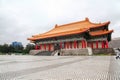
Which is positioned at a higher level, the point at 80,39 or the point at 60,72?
the point at 80,39

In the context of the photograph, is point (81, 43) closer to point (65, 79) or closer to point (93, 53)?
point (93, 53)

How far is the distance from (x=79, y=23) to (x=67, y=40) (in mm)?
8885

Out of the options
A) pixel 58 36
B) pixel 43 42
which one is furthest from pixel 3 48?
pixel 58 36

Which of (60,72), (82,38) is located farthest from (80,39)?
(60,72)

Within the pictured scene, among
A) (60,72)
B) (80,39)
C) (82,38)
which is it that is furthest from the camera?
(80,39)

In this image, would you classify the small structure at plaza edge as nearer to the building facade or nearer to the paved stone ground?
the building facade

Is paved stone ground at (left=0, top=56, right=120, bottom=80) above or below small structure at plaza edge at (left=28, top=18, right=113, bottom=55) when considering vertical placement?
below

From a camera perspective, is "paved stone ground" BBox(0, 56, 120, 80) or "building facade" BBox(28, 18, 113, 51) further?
"building facade" BBox(28, 18, 113, 51)

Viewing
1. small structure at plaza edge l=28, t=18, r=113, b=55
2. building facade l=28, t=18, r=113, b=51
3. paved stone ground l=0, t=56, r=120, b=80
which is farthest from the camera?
building facade l=28, t=18, r=113, b=51

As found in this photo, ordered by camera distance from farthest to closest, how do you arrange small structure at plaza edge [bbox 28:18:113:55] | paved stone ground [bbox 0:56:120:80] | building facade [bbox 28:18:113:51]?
building facade [bbox 28:18:113:51] → small structure at plaza edge [bbox 28:18:113:55] → paved stone ground [bbox 0:56:120:80]

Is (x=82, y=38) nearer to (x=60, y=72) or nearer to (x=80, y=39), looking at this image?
(x=80, y=39)

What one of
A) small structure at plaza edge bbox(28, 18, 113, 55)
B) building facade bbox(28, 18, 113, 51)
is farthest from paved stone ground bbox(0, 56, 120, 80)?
building facade bbox(28, 18, 113, 51)

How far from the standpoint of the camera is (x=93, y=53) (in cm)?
3294

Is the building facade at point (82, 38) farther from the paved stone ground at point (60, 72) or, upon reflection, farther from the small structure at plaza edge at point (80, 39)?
the paved stone ground at point (60, 72)
